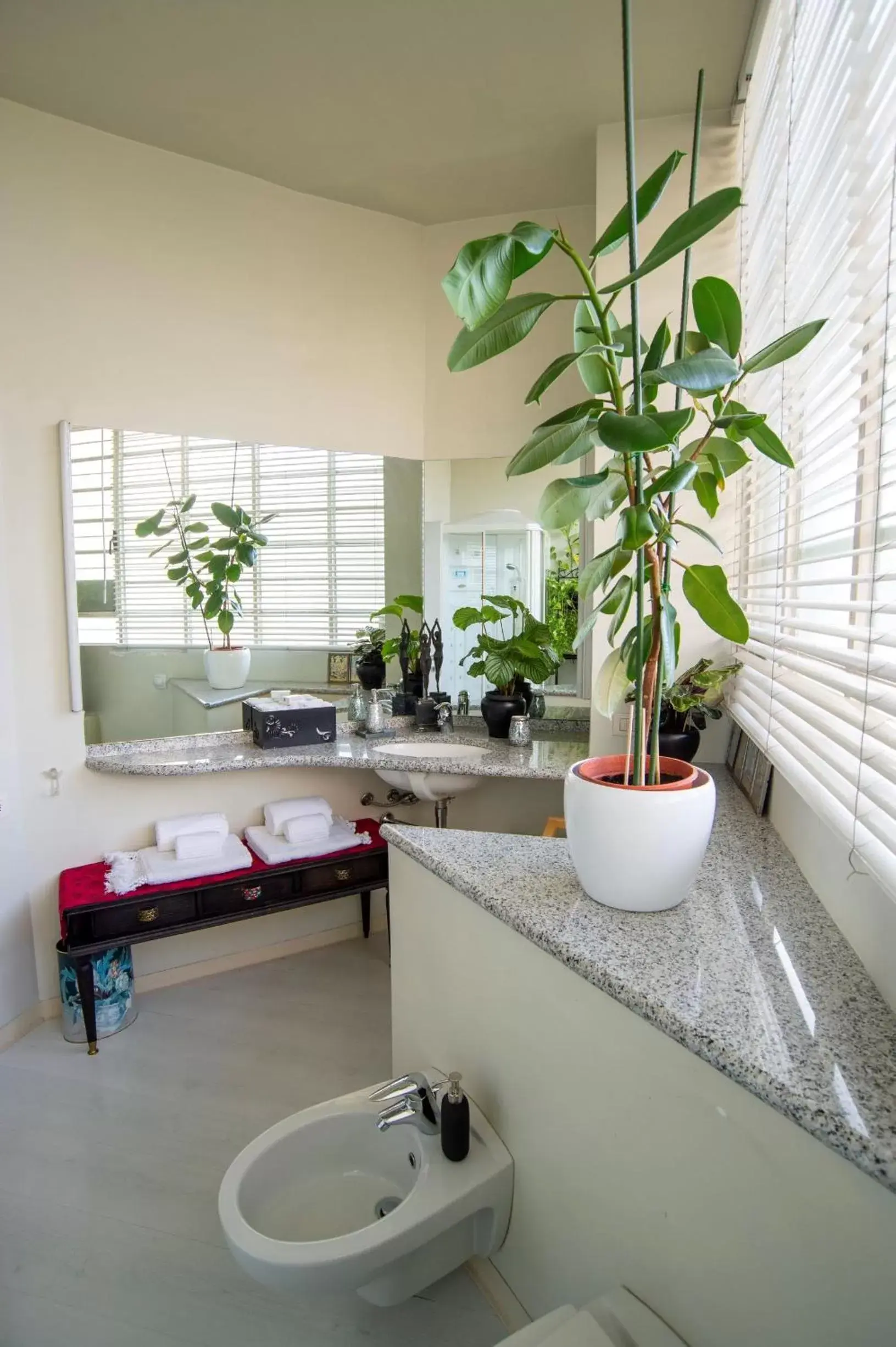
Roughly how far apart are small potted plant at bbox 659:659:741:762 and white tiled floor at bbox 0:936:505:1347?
4.38 ft

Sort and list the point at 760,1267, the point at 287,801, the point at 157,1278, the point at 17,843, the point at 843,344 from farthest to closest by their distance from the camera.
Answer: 1. the point at 287,801
2. the point at 17,843
3. the point at 157,1278
4. the point at 843,344
5. the point at 760,1267

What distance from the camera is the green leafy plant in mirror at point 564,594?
2.76 meters

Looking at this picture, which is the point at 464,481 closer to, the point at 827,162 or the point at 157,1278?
the point at 827,162

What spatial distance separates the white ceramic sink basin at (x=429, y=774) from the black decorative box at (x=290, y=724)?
0.73 ft

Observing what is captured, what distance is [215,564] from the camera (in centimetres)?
275

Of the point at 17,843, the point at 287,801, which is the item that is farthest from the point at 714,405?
the point at 17,843

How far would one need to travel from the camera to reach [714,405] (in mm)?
1187

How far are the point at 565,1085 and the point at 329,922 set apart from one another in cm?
205

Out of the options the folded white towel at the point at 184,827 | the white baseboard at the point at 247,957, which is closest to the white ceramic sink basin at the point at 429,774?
the folded white towel at the point at 184,827

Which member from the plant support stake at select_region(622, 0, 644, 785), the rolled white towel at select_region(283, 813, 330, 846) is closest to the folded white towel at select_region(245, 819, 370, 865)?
the rolled white towel at select_region(283, 813, 330, 846)

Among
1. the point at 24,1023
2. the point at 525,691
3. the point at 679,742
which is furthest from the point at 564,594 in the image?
the point at 24,1023

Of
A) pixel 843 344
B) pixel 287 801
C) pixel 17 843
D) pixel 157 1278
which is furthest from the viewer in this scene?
pixel 287 801

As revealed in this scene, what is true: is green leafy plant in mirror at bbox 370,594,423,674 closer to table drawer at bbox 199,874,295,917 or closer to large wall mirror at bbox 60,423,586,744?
large wall mirror at bbox 60,423,586,744

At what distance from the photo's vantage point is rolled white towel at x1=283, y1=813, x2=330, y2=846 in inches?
104
